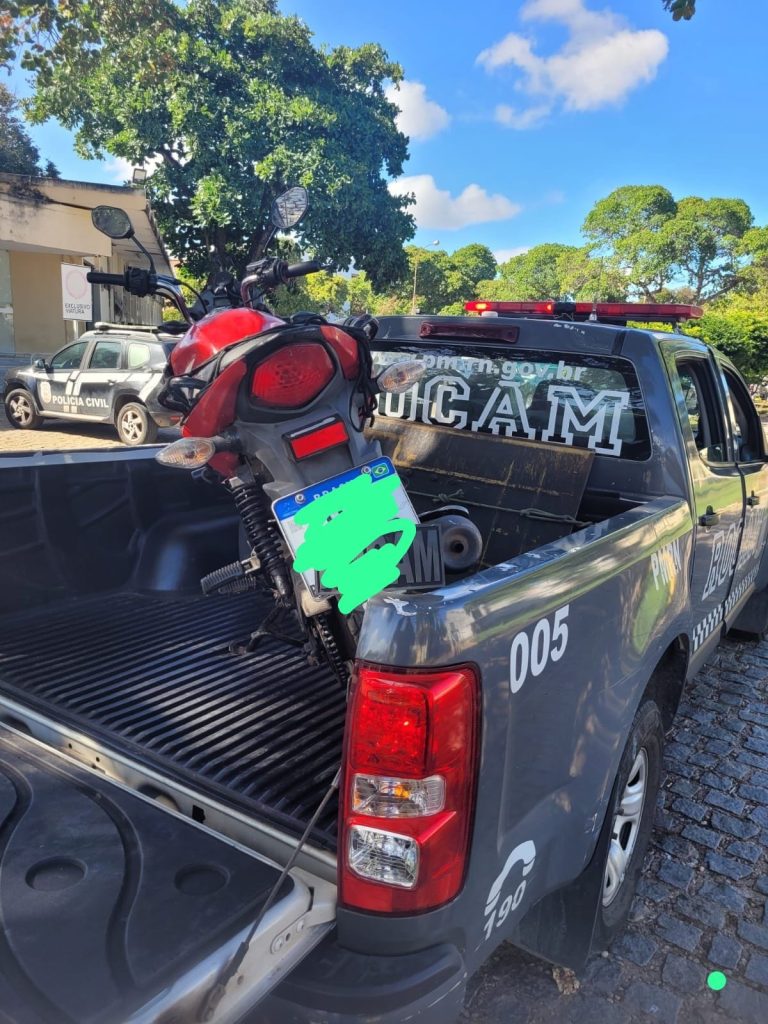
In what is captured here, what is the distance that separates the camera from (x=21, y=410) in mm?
13000

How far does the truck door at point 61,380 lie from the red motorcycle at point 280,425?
10.9 m

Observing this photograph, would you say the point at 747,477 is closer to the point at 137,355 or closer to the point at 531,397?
the point at 531,397

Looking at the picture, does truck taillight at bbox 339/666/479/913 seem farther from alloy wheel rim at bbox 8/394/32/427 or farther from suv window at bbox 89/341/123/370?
alloy wheel rim at bbox 8/394/32/427

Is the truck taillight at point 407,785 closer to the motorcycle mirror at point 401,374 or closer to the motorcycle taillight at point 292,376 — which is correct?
the motorcycle taillight at point 292,376

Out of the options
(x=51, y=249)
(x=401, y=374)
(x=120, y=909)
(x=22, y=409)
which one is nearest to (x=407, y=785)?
(x=120, y=909)

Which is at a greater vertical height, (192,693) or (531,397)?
(531,397)

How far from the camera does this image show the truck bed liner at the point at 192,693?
200 cm

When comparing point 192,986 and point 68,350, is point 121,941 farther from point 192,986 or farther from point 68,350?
point 68,350

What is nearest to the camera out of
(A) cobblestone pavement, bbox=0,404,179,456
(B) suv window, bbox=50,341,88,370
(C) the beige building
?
(A) cobblestone pavement, bbox=0,404,179,456

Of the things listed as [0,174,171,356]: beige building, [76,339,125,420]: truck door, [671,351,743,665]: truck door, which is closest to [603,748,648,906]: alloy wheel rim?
[671,351,743,665]: truck door

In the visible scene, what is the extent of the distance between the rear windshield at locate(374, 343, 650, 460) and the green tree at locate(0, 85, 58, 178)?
32582mm

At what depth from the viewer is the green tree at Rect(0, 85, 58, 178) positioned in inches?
1177

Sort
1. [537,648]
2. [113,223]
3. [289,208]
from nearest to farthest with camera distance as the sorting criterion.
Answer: [537,648]
[113,223]
[289,208]

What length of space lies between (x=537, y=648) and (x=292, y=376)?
1229 mm
